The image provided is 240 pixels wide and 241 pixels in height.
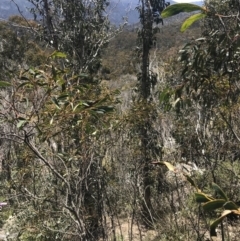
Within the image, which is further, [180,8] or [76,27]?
[76,27]

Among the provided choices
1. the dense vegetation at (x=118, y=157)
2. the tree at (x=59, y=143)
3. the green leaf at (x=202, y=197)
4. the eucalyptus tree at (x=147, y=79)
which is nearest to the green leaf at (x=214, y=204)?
the green leaf at (x=202, y=197)

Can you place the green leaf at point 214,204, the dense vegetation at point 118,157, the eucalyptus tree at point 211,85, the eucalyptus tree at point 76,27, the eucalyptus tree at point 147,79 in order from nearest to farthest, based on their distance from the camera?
the green leaf at point 214,204 < the eucalyptus tree at point 211,85 < the dense vegetation at point 118,157 < the eucalyptus tree at point 76,27 < the eucalyptus tree at point 147,79

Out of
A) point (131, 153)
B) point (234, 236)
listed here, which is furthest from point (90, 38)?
point (234, 236)

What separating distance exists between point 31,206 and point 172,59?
8.02m

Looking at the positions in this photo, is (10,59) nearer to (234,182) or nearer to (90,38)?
(90,38)

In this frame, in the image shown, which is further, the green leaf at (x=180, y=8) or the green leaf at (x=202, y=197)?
the green leaf at (x=180, y=8)

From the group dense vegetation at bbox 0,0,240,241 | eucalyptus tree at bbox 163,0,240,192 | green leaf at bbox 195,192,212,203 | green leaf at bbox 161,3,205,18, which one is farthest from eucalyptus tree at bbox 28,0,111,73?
green leaf at bbox 195,192,212,203

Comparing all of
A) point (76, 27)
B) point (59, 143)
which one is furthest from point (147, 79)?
point (59, 143)

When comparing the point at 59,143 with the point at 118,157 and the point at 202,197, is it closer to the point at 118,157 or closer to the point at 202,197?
the point at 118,157

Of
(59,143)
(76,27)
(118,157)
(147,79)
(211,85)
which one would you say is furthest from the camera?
(147,79)

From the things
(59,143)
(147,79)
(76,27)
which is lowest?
(59,143)

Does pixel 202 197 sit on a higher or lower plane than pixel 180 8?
lower

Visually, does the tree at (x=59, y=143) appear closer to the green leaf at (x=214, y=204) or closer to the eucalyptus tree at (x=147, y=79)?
the green leaf at (x=214, y=204)

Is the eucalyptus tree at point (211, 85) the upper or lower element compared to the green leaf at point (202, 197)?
upper
